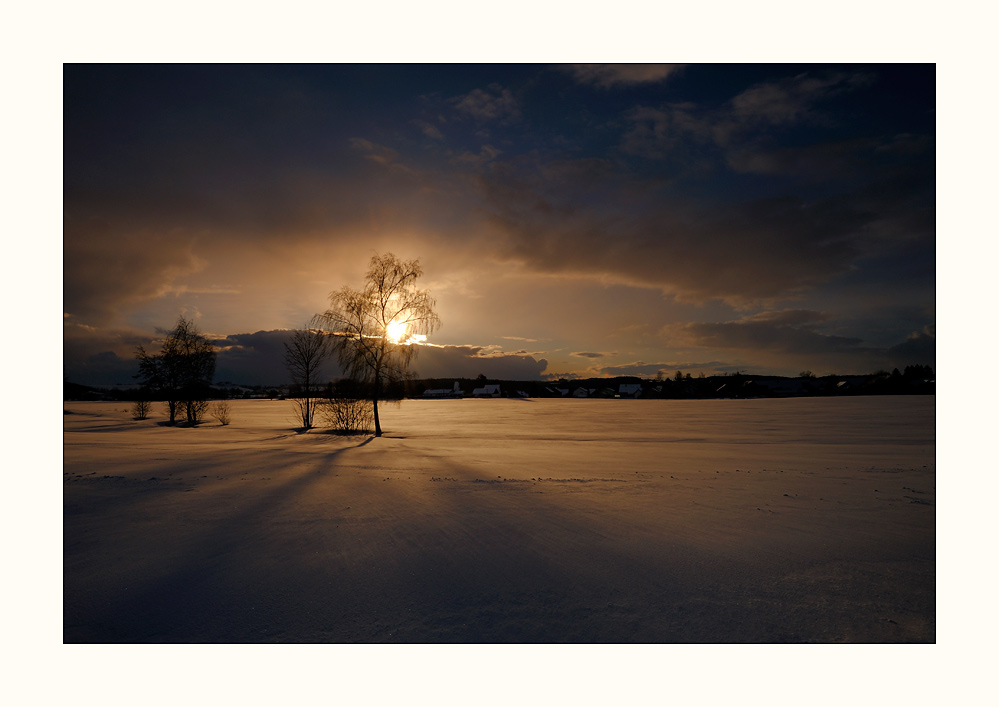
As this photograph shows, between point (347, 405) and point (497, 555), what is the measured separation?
19080 millimetres

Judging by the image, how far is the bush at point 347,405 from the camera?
22.1 m

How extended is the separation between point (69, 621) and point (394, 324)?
54.5ft

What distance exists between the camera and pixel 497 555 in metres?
5.13

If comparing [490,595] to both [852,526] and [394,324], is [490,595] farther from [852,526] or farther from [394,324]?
[394,324]

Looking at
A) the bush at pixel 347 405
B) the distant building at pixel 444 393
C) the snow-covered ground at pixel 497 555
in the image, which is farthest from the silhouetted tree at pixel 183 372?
the distant building at pixel 444 393

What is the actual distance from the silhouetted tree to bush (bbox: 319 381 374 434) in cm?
1609

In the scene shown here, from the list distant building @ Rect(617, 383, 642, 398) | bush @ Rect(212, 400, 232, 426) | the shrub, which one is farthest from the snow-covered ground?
distant building @ Rect(617, 383, 642, 398)

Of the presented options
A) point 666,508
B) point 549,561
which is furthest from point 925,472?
point 549,561

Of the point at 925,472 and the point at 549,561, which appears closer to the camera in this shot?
the point at 549,561

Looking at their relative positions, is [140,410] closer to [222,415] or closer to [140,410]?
[140,410]

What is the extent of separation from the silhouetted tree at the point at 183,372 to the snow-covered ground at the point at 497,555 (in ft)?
85.3

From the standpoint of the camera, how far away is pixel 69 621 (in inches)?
162

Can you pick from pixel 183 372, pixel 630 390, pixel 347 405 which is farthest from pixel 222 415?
pixel 630 390

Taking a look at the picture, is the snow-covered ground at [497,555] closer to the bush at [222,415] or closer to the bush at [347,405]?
the bush at [347,405]
